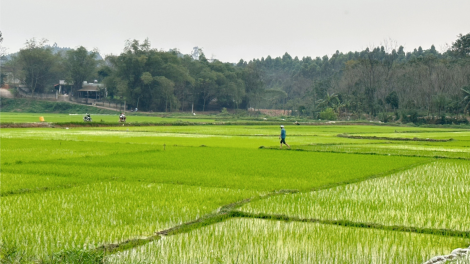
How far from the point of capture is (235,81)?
89625mm

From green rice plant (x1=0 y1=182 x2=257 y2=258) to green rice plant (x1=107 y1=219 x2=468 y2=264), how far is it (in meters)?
0.58

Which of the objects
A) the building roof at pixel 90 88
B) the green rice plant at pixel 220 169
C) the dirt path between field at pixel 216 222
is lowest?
the green rice plant at pixel 220 169

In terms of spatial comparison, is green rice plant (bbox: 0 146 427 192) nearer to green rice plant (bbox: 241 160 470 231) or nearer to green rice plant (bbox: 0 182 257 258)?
green rice plant (bbox: 241 160 470 231)

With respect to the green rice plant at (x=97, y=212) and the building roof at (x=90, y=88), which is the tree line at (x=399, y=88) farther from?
the green rice plant at (x=97, y=212)

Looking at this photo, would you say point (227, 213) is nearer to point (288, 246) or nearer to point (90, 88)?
point (288, 246)

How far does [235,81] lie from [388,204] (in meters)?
82.3

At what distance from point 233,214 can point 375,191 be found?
3691mm

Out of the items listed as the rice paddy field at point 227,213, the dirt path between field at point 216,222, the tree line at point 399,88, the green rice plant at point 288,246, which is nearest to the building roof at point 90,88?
the tree line at point 399,88

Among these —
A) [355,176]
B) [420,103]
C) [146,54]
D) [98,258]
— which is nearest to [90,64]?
[146,54]

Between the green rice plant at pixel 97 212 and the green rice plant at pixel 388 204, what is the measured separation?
3.52ft

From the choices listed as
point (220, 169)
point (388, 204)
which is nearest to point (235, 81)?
point (220, 169)

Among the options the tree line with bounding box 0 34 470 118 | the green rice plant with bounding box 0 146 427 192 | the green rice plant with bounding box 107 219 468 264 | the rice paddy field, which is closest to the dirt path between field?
the rice paddy field

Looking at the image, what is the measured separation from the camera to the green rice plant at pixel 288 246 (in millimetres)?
5000

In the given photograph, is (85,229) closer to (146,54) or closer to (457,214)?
(457,214)
